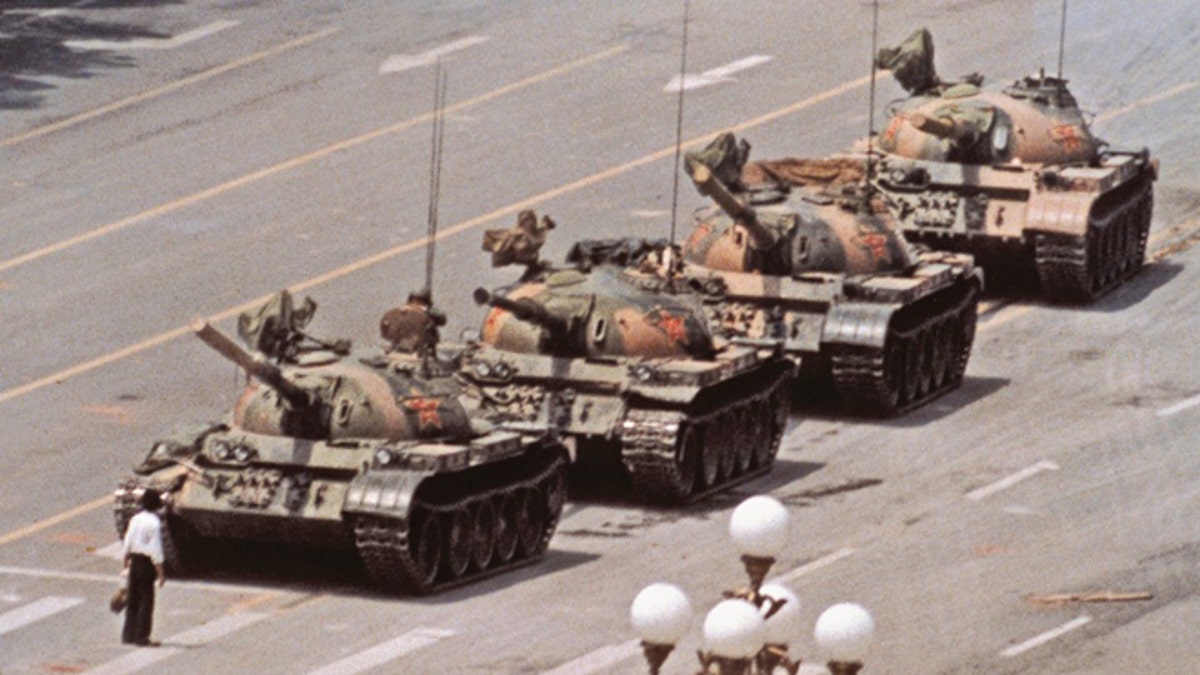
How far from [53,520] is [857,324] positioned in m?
11.2

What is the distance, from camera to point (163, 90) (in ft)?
221

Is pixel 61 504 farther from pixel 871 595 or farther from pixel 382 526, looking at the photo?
pixel 871 595

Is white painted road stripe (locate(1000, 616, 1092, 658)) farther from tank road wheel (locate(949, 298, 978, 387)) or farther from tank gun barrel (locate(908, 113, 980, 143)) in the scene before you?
tank gun barrel (locate(908, 113, 980, 143))

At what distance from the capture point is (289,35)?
70500 millimetres

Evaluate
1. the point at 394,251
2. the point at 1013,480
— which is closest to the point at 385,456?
the point at 1013,480

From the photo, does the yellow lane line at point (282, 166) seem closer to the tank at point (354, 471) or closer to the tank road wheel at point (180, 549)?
the tank road wheel at point (180, 549)

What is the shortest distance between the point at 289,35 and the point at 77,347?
18.2 meters

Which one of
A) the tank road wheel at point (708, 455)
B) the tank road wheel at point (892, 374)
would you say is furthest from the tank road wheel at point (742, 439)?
the tank road wheel at point (892, 374)

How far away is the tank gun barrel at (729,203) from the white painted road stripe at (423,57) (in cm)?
1828

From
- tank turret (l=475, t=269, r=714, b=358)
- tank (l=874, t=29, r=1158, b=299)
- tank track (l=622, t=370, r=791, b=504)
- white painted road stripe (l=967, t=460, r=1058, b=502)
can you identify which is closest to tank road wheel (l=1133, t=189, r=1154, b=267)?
tank (l=874, t=29, r=1158, b=299)

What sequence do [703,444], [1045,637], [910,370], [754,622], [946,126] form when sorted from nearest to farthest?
[754,622]
[1045,637]
[703,444]
[910,370]
[946,126]


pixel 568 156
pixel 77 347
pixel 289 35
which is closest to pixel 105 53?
pixel 289 35

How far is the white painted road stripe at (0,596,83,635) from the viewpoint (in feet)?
131

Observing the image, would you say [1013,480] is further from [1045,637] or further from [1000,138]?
[1000,138]
